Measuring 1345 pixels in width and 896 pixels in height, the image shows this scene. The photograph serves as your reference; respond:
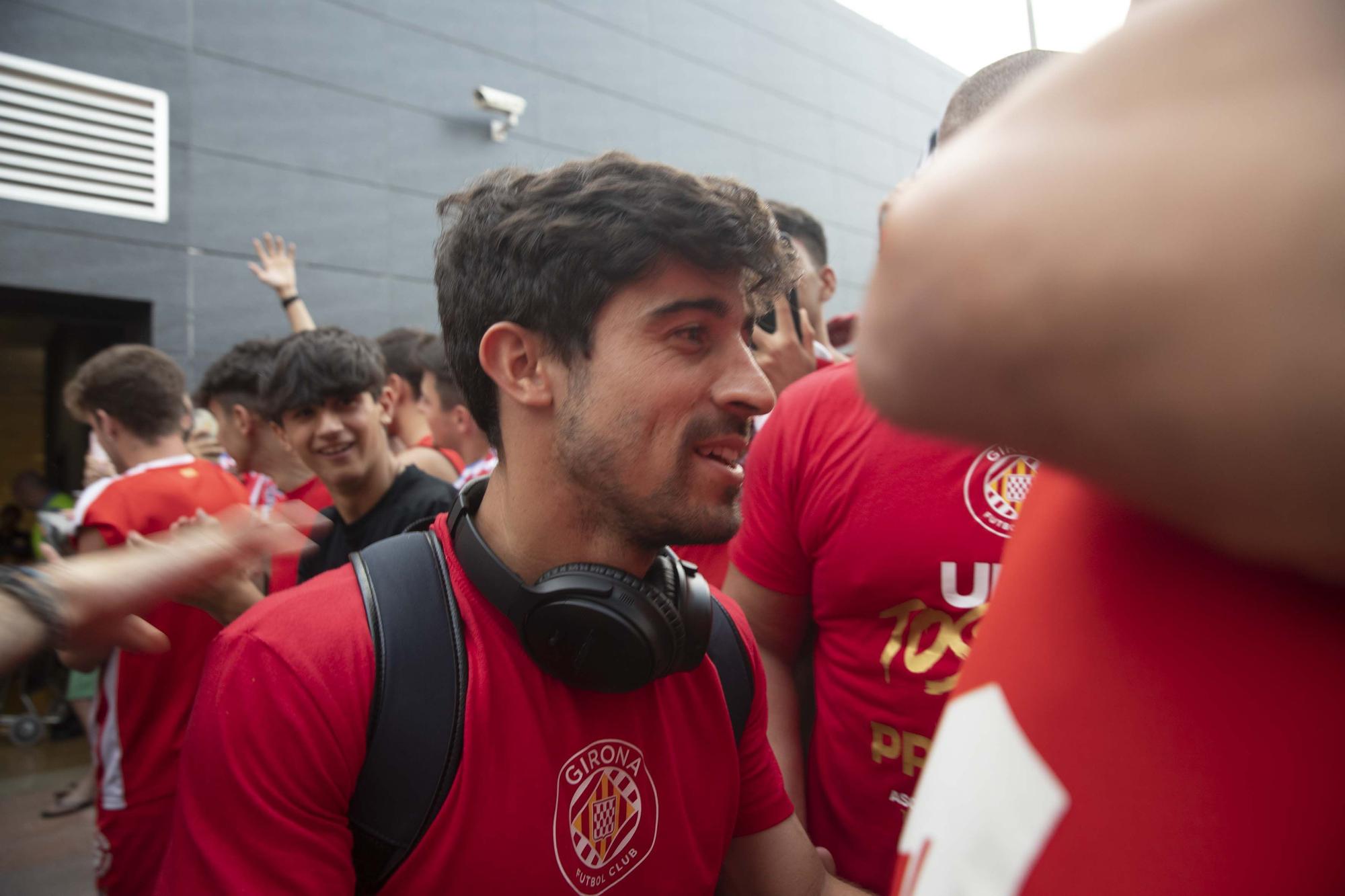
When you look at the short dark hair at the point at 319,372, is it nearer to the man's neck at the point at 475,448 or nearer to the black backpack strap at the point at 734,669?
the man's neck at the point at 475,448

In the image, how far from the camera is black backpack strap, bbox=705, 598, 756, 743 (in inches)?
64.0

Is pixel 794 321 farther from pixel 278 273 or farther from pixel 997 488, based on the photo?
pixel 278 273

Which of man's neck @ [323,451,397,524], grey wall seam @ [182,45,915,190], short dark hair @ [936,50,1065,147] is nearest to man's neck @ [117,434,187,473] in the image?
man's neck @ [323,451,397,524]

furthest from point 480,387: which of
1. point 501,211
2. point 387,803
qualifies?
point 387,803

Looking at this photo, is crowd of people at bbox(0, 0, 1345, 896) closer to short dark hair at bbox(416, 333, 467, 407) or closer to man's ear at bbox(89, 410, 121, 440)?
man's ear at bbox(89, 410, 121, 440)

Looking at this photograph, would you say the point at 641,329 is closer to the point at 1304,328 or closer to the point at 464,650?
the point at 464,650

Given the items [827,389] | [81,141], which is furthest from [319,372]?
[81,141]

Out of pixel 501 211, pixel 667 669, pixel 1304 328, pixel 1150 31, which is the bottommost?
pixel 667 669

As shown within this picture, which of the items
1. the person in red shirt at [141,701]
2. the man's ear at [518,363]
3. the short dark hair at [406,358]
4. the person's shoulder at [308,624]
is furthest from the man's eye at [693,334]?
the short dark hair at [406,358]

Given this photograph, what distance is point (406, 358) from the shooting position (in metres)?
5.01

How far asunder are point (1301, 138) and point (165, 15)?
939cm

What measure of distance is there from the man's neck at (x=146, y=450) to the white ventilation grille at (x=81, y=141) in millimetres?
4606

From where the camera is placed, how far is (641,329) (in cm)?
161

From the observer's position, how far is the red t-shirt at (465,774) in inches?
46.3
